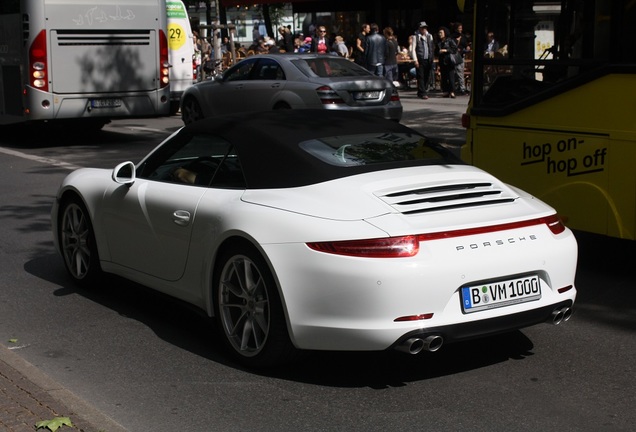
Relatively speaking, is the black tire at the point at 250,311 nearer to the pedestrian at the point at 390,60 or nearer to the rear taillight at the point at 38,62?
the rear taillight at the point at 38,62

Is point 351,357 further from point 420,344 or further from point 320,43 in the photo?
point 320,43

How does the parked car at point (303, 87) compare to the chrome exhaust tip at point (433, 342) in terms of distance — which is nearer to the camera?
the chrome exhaust tip at point (433, 342)

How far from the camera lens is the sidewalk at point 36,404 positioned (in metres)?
4.71

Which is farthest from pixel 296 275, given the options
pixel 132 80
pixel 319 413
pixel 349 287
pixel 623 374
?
pixel 132 80

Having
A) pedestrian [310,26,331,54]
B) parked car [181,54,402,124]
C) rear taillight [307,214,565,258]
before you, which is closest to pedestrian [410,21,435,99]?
pedestrian [310,26,331,54]

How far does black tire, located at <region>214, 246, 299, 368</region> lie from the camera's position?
5422 millimetres

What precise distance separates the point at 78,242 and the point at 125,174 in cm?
93

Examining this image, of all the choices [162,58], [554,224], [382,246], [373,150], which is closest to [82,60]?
[162,58]

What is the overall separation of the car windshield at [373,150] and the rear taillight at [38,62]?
1221cm

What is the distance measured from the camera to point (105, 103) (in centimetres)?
1831

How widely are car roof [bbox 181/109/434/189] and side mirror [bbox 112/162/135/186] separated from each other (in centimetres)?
48

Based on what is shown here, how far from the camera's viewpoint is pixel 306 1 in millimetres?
38688

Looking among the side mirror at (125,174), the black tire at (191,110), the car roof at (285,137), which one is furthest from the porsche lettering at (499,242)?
the black tire at (191,110)

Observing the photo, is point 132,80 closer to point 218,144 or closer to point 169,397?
point 218,144
